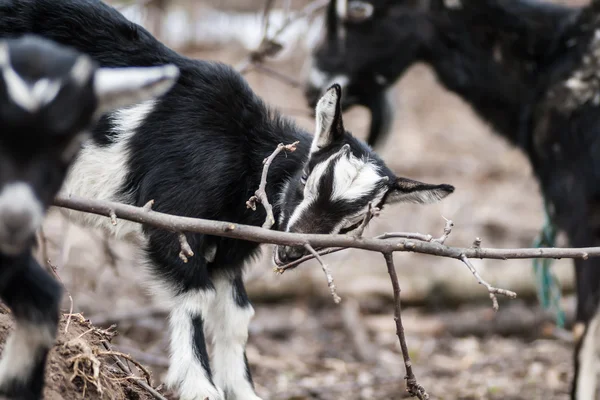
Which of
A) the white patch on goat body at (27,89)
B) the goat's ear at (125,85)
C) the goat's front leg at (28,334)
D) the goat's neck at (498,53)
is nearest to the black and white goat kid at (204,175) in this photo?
the goat's front leg at (28,334)

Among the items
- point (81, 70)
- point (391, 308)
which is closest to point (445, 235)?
point (81, 70)

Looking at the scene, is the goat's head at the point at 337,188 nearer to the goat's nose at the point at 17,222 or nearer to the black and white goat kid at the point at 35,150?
the black and white goat kid at the point at 35,150

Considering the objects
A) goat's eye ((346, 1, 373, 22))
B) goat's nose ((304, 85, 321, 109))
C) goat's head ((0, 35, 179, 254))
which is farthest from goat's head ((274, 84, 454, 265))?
goat's eye ((346, 1, 373, 22))

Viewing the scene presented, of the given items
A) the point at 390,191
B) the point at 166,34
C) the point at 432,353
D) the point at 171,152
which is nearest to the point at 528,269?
the point at 432,353

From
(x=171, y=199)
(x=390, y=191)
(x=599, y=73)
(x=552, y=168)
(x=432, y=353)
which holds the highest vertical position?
(x=599, y=73)

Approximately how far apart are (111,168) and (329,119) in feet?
3.76

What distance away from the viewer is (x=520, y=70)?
6836mm

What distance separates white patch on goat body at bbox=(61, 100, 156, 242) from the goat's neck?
11.5 feet

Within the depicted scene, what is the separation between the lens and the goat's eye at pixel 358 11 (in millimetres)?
7016

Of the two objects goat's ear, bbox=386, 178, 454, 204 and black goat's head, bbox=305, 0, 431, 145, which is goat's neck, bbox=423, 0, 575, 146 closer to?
black goat's head, bbox=305, 0, 431, 145

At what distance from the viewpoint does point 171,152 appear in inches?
163

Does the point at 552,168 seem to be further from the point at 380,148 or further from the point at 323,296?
the point at 323,296

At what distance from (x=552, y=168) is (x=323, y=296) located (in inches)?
122

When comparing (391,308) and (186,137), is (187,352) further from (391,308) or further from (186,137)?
(391,308)
